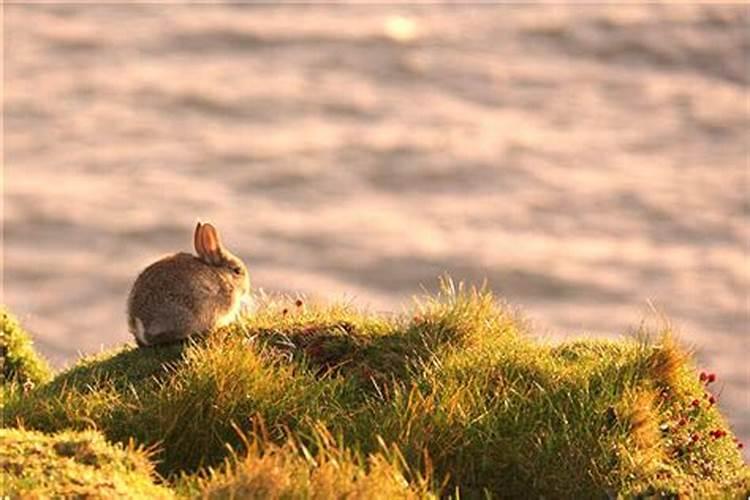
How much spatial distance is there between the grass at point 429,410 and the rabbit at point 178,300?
0.16 metres

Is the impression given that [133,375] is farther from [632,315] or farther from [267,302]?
[632,315]

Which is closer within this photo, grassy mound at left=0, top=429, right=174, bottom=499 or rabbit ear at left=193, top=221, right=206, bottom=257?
grassy mound at left=0, top=429, right=174, bottom=499

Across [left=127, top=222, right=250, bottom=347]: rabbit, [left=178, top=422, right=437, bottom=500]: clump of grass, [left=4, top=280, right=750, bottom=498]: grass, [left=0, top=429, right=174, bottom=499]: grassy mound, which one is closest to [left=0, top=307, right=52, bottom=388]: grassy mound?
[left=4, top=280, right=750, bottom=498]: grass

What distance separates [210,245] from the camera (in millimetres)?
16016

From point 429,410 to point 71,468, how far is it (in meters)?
3.25

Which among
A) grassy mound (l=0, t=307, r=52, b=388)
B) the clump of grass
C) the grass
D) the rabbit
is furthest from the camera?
grassy mound (l=0, t=307, r=52, b=388)

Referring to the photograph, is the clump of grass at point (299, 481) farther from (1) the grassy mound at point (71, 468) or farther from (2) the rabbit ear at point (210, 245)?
(2) the rabbit ear at point (210, 245)

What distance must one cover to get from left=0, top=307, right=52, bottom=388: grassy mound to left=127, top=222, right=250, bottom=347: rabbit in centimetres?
287

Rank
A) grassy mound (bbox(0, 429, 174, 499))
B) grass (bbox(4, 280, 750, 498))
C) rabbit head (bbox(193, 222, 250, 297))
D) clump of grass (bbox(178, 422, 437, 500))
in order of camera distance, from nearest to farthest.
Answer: grassy mound (bbox(0, 429, 174, 499)) → clump of grass (bbox(178, 422, 437, 500)) → grass (bbox(4, 280, 750, 498)) → rabbit head (bbox(193, 222, 250, 297))

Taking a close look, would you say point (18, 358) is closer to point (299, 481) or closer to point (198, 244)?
point (198, 244)

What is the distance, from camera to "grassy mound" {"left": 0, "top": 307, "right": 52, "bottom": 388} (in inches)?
707

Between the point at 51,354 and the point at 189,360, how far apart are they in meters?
23.9

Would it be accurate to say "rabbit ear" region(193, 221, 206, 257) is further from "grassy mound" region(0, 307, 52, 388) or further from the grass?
"grassy mound" region(0, 307, 52, 388)

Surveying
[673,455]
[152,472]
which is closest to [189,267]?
[152,472]
